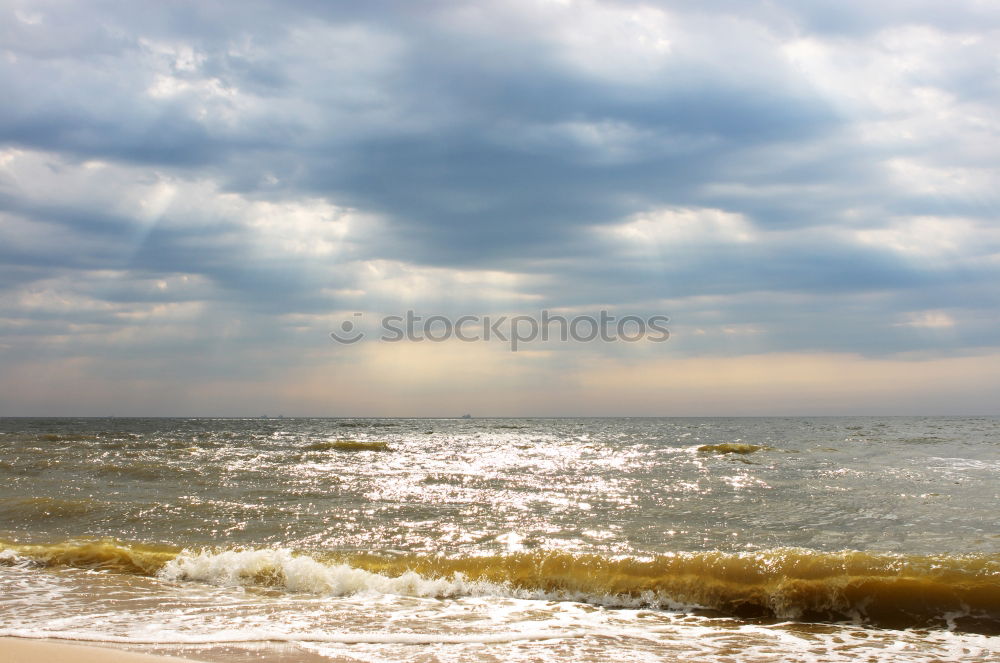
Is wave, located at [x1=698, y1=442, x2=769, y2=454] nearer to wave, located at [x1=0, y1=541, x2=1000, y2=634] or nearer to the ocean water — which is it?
the ocean water

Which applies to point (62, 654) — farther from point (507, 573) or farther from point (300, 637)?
point (507, 573)

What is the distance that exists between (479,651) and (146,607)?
4.12 meters

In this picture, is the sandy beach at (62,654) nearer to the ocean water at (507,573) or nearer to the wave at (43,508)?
the ocean water at (507,573)

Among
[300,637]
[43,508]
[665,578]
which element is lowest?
[43,508]

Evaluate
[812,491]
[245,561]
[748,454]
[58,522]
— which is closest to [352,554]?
[245,561]

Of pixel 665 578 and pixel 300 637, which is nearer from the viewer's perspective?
pixel 300 637

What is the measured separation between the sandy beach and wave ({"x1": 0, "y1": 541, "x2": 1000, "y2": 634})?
3321 millimetres

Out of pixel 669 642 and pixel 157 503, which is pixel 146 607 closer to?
pixel 669 642

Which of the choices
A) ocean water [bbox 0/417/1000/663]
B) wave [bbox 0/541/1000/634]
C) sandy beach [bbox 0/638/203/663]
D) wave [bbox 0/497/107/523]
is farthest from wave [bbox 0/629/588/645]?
wave [bbox 0/497/107/523]

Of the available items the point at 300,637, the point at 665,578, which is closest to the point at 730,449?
the point at 665,578

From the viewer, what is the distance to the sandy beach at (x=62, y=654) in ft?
16.6

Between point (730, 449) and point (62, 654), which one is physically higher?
point (62, 654)

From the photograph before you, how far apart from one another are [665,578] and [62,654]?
666 centimetres

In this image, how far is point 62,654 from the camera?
205 inches
